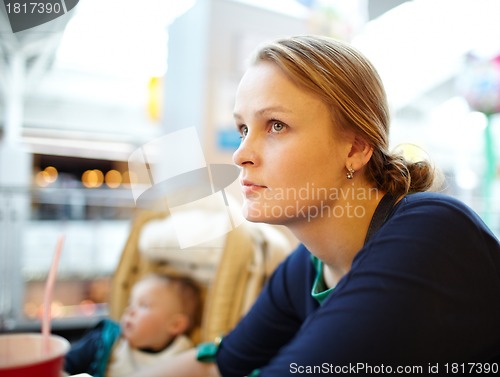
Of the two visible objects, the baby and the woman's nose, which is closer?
the woman's nose

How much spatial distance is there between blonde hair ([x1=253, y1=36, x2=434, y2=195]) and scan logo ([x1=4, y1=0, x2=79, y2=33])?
0.26 meters

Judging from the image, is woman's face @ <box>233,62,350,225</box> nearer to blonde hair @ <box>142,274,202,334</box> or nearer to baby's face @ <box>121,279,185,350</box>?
baby's face @ <box>121,279,185,350</box>

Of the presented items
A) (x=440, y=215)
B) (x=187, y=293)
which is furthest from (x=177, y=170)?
(x=187, y=293)

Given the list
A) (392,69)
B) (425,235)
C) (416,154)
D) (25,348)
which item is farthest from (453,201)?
(25,348)

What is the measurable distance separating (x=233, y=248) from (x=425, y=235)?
822 mm

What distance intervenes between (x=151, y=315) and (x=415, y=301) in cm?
102

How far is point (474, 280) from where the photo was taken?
53 centimetres

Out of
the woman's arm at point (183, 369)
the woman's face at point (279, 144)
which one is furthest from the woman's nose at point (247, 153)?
the woman's arm at point (183, 369)

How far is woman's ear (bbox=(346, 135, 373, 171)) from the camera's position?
0.63m

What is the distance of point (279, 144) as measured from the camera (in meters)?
0.56

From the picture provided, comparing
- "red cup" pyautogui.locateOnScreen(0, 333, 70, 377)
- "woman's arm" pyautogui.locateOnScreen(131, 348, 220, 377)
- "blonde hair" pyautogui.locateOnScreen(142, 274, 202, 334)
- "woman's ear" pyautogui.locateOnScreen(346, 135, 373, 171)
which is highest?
"woman's ear" pyautogui.locateOnScreen(346, 135, 373, 171)

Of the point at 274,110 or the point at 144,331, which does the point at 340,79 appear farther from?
the point at 144,331

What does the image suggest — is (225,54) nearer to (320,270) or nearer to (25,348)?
(320,270)

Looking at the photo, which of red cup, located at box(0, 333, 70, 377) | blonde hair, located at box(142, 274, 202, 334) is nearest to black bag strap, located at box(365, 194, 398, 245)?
red cup, located at box(0, 333, 70, 377)
